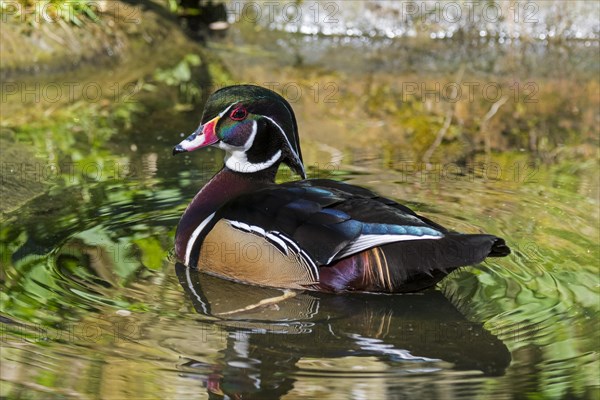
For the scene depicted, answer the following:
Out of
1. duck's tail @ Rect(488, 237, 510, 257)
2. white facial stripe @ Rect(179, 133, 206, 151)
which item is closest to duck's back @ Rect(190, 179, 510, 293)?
duck's tail @ Rect(488, 237, 510, 257)

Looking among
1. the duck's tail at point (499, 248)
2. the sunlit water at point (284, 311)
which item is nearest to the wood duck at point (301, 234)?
the duck's tail at point (499, 248)

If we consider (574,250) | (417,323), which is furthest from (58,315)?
(574,250)

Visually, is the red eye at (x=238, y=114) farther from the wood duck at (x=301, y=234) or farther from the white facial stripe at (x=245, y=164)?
the white facial stripe at (x=245, y=164)

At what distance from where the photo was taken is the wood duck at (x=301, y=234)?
4605mm

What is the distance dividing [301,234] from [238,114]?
0.84 metres

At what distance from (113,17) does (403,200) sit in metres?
4.38

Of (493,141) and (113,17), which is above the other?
(113,17)

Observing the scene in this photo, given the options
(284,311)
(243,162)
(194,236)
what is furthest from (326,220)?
(243,162)

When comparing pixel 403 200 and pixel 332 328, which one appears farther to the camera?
pixel 403 200

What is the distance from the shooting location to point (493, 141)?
741cm

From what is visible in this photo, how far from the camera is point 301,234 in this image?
15.5ft

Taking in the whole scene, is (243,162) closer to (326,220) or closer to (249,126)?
(249,126)

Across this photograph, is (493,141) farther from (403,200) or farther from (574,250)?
(574,250)

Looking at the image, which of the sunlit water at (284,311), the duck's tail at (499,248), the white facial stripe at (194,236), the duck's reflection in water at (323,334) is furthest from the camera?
the white facial stripe at (194,236)
